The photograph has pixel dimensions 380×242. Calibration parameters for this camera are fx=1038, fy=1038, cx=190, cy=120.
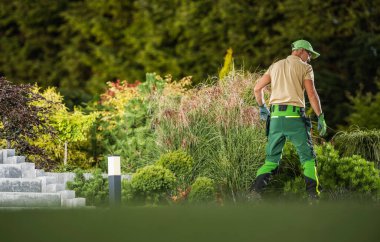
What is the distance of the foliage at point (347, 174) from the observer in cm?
1154

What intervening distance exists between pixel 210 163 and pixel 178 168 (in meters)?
0.50

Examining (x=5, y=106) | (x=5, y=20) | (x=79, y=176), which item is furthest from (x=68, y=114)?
(x=5, y=20)

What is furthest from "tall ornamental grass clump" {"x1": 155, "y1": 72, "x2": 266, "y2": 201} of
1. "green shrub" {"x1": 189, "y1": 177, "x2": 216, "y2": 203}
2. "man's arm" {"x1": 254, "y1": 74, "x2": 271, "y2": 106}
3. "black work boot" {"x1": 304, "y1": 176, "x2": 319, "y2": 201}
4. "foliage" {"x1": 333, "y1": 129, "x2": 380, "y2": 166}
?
"foliage" {"x1": 333, "y1": 129, "x2": 380, "y2": 166}

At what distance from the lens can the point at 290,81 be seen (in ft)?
34.9

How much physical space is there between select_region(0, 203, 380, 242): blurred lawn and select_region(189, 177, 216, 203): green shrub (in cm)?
288

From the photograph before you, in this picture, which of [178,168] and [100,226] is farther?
[178,168]

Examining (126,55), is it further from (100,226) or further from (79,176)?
(100,226)

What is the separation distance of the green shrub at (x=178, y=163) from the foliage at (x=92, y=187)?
70cm

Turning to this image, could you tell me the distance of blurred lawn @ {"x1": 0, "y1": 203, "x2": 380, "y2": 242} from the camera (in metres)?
6.95

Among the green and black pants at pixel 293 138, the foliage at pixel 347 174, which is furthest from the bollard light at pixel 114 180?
the foliage at pixel 347 174

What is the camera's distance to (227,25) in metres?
18.0

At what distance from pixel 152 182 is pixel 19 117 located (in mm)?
2109

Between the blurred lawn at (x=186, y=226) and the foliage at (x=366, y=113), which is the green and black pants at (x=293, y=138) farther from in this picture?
the foliage at (x=366, y=113)

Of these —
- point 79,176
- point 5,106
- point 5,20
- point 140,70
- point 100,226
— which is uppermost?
point 5,20
